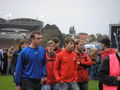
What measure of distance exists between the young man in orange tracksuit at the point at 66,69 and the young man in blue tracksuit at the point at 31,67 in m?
0.84

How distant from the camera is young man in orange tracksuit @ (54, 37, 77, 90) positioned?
26.3ft

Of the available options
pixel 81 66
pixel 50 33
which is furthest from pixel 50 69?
pixel 50 33

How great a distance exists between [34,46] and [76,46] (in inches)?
85.8

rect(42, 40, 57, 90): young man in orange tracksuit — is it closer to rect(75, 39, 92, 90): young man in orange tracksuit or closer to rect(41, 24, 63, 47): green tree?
rect(75, 39, 92, 90): young man in orange tracksuit

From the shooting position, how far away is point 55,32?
2975 inches

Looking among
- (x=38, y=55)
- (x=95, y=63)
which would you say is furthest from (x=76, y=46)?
(x=95, y=63)

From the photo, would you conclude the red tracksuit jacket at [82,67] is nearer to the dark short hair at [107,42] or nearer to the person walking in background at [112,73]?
the dark short hair at [107,42]

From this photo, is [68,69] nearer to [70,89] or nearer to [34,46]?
[70,89]

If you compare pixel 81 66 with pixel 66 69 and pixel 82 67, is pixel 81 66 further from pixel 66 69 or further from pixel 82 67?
pixel 66 69

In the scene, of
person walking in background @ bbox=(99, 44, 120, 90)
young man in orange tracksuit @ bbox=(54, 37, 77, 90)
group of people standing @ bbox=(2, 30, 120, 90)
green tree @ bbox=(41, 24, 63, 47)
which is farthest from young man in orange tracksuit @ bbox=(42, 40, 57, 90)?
green tree @ bbox=(41, 24, 63, 47)

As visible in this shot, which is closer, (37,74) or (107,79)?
(107,79)

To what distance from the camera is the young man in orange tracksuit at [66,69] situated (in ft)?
26.3

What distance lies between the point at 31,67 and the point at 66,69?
1.13m

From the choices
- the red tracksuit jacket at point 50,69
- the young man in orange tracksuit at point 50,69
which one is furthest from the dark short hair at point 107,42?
the red tracksuit jacket at point 50,69
